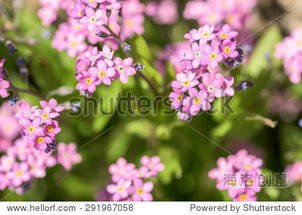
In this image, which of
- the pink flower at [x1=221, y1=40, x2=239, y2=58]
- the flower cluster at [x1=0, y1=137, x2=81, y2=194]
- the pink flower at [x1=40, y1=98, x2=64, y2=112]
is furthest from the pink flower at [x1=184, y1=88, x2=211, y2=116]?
the flower cluster at [x1=0, y1=137, x2=81, y2=194]

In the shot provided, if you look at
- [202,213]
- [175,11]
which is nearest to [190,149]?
[202,213]

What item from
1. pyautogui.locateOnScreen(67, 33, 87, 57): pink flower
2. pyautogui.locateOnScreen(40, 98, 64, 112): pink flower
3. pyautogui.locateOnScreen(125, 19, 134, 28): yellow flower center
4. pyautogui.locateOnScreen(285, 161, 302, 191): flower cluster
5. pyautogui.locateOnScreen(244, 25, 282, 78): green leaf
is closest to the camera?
pyautogui.locateOnScreen(40, 98, 64, 112): pink flower

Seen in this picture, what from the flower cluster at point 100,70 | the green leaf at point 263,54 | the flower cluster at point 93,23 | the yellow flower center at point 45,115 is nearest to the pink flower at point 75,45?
the flower cluster at point 93,23

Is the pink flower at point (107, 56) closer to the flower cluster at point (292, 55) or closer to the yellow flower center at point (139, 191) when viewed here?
the yellow flower center at point (139, 191)

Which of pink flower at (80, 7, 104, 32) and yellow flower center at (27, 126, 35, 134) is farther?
pink flower at (80, 7, 104, 32)

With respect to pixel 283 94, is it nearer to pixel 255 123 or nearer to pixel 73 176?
pixel 255 123

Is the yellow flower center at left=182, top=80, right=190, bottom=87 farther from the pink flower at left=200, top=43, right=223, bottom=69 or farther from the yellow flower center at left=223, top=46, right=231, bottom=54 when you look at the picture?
the yellow flower center at left=223, top=46, right=231, bottom=54
